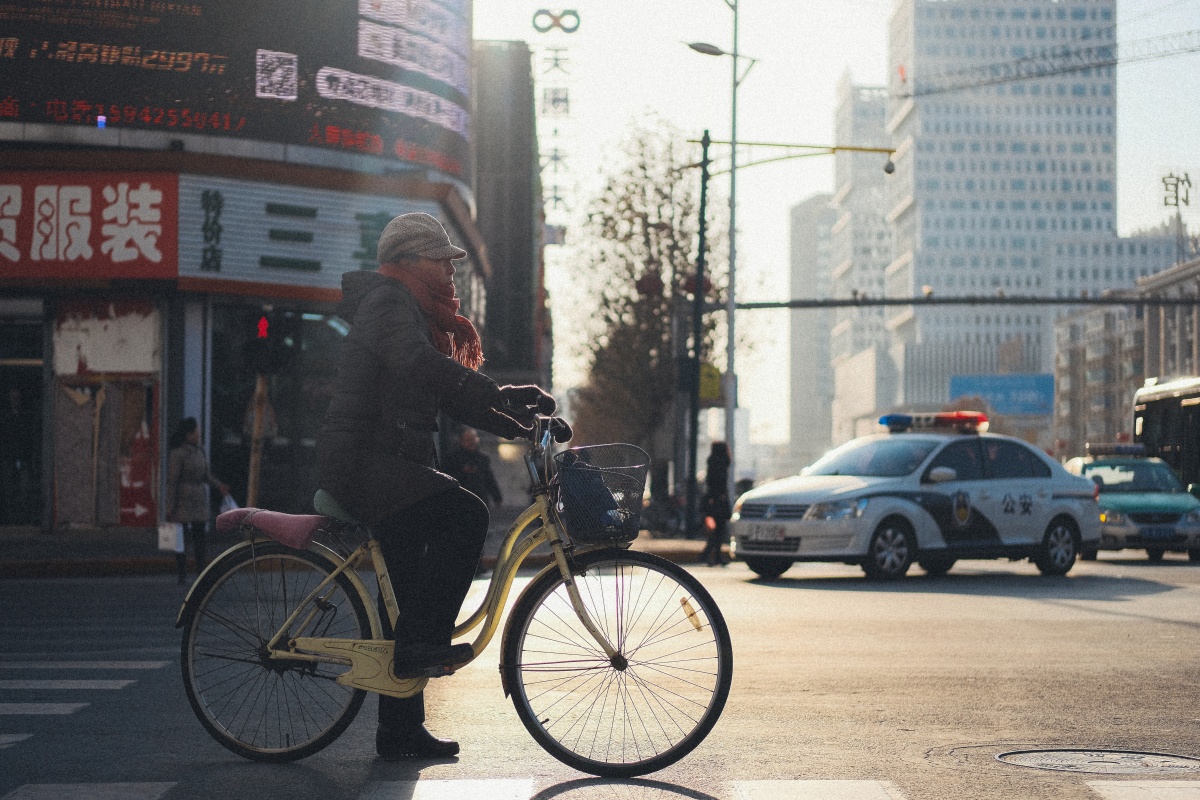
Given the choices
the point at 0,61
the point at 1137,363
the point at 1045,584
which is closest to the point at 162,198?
the point at 0,61

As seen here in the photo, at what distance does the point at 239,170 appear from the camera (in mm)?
25734

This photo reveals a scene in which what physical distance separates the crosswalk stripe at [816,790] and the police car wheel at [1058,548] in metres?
12.6

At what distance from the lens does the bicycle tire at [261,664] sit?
5672 millimetres

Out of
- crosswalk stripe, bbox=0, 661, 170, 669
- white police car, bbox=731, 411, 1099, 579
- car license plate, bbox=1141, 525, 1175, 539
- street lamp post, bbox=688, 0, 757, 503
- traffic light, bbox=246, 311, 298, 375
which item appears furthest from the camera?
street lamp post, bbox=688, 0, 757, 503

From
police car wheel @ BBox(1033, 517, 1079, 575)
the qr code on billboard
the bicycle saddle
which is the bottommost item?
police car wheel @ BBox(1033, 517, 1079, 575)

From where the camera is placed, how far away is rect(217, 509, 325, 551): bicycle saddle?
221 inches

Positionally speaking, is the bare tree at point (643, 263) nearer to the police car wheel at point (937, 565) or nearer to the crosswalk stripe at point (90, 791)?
the police car wheel at point (937, 565)

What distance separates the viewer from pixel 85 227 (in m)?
24.9

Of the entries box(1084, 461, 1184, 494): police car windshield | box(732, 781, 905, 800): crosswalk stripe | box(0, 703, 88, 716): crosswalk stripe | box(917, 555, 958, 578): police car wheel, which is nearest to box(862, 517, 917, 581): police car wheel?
box(917, 555, 958, 578): police car wheel

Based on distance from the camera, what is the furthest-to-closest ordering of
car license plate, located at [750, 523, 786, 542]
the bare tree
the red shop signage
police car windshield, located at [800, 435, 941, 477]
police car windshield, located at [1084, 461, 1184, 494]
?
the bare tree
the red shop signage
police car windshield, located at [1084, 461, 1184, 494]
police car windshield, located at [800, 435, 941, 477]
car license plate, located at [750, 523, 786, 542]

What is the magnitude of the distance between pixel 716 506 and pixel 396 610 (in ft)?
50.3

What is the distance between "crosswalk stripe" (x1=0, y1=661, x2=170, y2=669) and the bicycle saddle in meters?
3.27

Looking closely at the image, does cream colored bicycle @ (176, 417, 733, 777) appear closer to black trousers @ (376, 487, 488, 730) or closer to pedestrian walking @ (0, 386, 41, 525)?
black trousers @ (376, 487, 488, 730)

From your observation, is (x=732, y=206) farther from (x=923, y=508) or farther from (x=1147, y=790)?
(x=1147, y=790)
